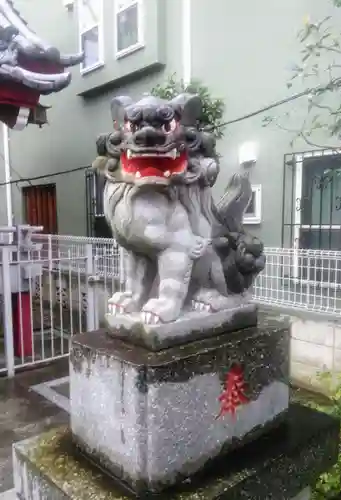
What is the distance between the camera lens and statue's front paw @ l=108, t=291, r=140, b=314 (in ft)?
5.56

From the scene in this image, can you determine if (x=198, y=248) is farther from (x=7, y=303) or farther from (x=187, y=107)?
(x=7, y=303)

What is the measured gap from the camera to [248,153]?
5289mm

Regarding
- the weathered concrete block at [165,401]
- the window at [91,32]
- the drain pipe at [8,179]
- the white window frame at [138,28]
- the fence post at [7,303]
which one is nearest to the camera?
the weathered concrete block at [165,401]

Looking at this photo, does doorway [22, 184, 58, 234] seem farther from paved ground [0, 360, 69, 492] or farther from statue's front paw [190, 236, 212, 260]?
statue's front paw [190, 236, 212, 260]

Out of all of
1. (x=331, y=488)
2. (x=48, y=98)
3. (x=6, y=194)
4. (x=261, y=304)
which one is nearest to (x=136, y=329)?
(x=331, y=488)

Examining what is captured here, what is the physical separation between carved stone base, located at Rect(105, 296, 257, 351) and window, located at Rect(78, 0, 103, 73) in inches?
269

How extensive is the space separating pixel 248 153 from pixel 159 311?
415 cm

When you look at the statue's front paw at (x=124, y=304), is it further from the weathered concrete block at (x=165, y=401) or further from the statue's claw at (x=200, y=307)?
the statue's claw at (x=200, y=307)

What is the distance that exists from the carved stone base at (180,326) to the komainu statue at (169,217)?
0.02 metres

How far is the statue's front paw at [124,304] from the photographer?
1695 mm

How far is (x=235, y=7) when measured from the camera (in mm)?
5293

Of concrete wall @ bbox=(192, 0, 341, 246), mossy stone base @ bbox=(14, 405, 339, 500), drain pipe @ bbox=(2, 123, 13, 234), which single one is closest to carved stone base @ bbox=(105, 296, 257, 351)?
mossy stone base @ bbox=(14, 405, 339, 500)

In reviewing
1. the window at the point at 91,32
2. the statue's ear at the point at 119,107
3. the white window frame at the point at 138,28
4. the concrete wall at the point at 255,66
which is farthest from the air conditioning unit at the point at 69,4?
the statue's ear at the point at 119,107

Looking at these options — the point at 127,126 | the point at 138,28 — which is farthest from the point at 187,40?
the point at 127,126
